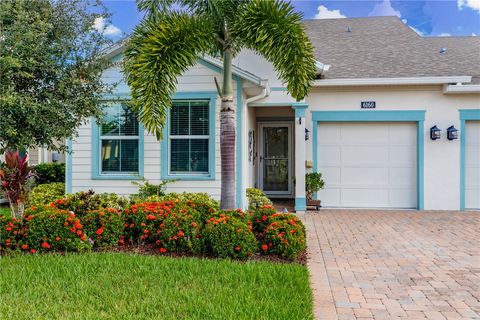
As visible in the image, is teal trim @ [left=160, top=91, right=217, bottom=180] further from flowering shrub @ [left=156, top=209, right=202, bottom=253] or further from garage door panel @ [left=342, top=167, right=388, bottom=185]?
garage door panel @ [left=342, top=167, right=388, bottom=185]

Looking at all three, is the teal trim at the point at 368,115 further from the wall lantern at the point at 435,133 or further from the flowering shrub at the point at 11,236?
the flowering shrub at the point at 11,236

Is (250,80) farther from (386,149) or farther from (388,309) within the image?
(388,309)

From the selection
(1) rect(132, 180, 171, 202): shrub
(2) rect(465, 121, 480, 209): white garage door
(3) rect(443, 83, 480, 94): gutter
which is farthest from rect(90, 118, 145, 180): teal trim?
(2) rect(465, 121, 480, 209): white garage door

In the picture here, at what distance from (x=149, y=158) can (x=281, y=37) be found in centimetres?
446

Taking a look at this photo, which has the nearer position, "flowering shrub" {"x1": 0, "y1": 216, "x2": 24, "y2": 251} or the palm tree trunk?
"flowering shrub" {"x1": 0, "y1": 216, "x2": 24, "y2": 251}

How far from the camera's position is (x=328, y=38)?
13.0 meters

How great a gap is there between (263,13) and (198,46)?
3.85ft

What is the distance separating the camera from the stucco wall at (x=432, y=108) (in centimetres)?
998

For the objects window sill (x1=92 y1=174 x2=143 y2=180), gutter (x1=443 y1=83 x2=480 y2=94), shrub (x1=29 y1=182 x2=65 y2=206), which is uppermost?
gutter (x1=443 y1=83 x2=480 y2=94)

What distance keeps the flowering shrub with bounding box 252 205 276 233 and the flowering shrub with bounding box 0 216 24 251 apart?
137 inches

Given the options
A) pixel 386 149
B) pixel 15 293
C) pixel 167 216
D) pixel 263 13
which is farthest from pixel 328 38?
pixel 15 293

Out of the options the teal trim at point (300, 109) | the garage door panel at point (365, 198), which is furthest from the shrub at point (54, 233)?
the garage door panel at point (365, 198)

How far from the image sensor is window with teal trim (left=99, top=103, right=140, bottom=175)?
8.87 metres

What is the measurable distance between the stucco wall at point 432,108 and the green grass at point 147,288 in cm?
647
